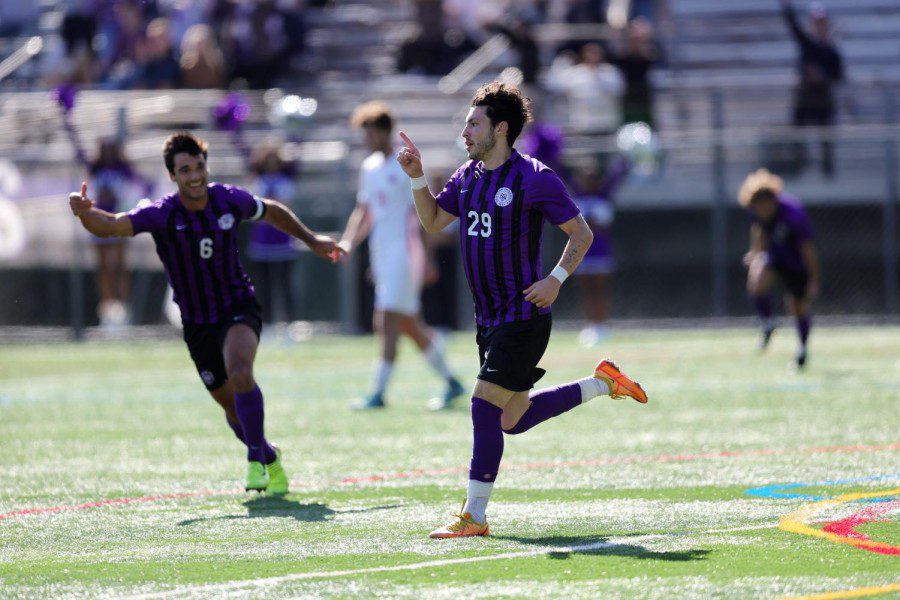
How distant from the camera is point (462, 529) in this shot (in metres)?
6.88

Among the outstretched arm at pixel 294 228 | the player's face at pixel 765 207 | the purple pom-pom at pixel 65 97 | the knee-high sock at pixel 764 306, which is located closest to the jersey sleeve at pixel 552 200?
the outstretched arm at pixel 294 228

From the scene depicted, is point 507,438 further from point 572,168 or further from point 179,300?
point 572,168

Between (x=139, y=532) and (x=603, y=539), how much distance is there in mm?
2153

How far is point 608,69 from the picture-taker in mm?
22344

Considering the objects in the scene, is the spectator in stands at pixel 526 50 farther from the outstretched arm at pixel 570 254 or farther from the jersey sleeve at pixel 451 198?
the outstretched arm at pixel 570 254

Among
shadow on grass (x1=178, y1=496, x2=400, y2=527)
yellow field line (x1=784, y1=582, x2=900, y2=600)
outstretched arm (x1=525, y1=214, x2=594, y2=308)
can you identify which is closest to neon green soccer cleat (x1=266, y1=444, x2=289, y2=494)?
shadow on grass (x1=178, y1=496, x2=400, y2=527)

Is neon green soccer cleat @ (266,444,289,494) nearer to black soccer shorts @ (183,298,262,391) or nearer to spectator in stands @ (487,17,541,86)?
black soccer shorts @ (183,298,262,391)

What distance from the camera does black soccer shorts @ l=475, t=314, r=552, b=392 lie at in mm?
7148

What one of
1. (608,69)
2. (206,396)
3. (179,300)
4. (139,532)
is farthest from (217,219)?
(608,69)

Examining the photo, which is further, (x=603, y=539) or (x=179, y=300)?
(x=179, y=300)

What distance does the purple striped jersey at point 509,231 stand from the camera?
23.9 feet

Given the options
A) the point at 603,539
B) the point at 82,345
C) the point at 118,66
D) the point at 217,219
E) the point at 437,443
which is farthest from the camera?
the point at 118,66

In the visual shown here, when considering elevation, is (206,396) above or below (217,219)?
below

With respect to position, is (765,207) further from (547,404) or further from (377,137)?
(547,404)
